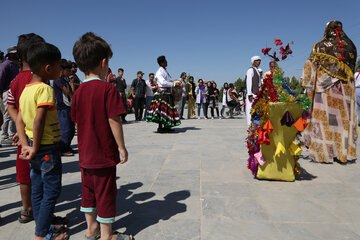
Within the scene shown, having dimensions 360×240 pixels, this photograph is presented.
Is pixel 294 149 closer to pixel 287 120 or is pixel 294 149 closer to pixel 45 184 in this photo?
pixel 287 120

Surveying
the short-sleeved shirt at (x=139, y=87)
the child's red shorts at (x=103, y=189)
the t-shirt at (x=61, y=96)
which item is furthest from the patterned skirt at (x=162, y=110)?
the child's red shorts at (x=103, y=189)

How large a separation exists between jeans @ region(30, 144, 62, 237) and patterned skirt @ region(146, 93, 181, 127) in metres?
5.26

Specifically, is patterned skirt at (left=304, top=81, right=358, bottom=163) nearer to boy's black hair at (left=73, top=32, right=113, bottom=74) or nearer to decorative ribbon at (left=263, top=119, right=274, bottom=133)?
decorative ribbon at (left=263, top=119, right=274, bottom=133)

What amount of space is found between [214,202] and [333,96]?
302 centimetres

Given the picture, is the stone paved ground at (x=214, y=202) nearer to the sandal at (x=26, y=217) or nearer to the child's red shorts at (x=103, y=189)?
the sandal at (x=26, y=217)

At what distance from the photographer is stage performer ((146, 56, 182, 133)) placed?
7.22 meters

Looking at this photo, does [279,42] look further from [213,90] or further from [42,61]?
[213,90]

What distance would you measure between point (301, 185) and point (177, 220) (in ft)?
5.86

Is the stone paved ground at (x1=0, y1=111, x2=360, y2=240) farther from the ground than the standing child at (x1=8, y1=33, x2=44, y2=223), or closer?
closer

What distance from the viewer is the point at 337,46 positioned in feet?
14.3

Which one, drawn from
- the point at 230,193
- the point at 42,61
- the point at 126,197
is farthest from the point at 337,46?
the point at 42,61

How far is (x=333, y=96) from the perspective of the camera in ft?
14.4

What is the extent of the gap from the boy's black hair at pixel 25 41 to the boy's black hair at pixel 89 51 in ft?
2.25

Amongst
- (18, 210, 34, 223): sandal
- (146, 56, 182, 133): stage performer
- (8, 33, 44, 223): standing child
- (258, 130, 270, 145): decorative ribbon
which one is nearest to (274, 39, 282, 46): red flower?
(258, 130, 270, 145): decorative ribbon
